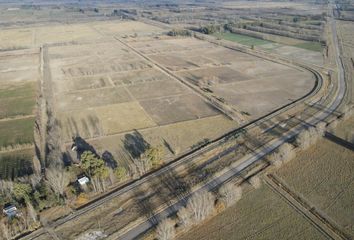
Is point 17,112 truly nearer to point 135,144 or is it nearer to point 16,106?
point 16,106

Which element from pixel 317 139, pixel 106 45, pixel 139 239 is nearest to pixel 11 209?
pixel 139 239

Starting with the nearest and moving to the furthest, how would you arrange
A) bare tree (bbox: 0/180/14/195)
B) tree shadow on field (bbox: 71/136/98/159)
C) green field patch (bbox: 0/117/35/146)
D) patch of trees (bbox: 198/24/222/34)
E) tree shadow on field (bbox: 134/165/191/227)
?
tree shadow on field (bbox: 134/165/191/227), bare tree (bbox: 0/180/14/195), tree shadow on field (bbox: 71/136/98/159), green field patch (bbox: 0/117/35/146), patch of trees (bbox: 198/24/222/34)

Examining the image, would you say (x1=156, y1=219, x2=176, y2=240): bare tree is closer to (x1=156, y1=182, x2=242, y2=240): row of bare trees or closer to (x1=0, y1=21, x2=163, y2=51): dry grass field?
(x1=156, y1=182, x2=242, y2=240): row of bare trees

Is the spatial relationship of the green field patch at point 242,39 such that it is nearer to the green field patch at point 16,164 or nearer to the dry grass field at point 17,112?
the dry grass field at point 17,112

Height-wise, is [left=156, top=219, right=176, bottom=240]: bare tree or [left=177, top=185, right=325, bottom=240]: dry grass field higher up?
[left=156, top=219, right=176, bottom=240]: bare tree

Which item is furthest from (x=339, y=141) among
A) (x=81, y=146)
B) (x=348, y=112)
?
(x=81, y=146)

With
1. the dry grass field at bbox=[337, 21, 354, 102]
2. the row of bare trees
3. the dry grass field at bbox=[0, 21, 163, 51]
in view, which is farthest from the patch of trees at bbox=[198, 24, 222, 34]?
the row of bare trees

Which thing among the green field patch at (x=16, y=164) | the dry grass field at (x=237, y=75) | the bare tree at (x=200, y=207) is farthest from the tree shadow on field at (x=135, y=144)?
the dry grass field at (x=237, y=75)
